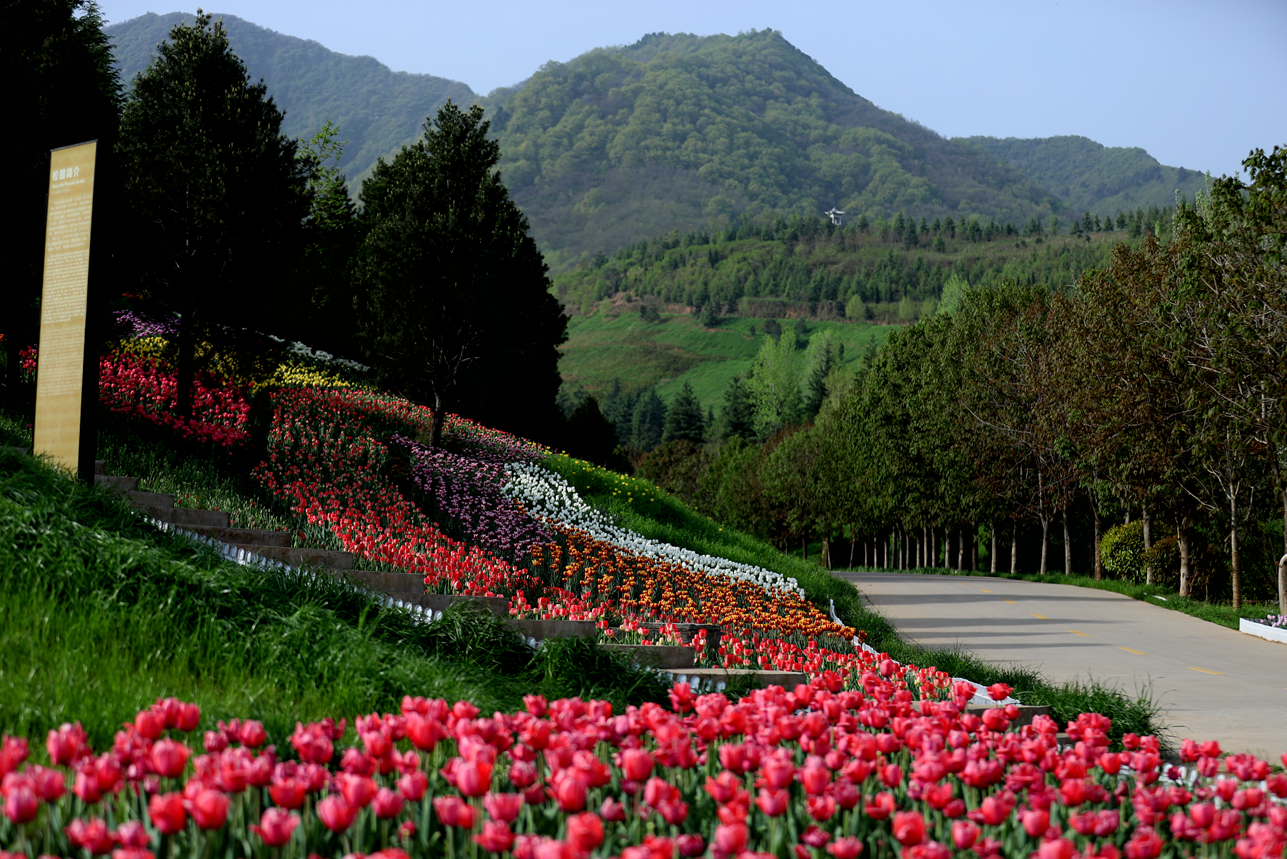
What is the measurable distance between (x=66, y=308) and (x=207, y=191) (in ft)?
22.2

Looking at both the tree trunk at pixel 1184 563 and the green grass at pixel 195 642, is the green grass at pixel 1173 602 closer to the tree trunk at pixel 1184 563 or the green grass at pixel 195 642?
the tree trunk at pixel 1184 563

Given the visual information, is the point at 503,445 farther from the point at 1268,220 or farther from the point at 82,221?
the point at 1268,220

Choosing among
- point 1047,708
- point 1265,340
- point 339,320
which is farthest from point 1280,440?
point 339,320

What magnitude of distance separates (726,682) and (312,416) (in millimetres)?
11344

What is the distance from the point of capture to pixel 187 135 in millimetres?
14680

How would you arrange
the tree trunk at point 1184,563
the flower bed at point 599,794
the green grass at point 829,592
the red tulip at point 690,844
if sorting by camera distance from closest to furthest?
the flower bed at point 599,794 < the red tulip at point 690,844 < the green grass at point 829,592 < the tree trunk at point 1184,563

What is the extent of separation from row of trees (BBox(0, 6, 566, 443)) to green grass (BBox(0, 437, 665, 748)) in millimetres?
3453

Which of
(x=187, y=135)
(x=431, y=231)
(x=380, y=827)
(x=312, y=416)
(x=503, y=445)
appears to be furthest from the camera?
(x=503, y=445)

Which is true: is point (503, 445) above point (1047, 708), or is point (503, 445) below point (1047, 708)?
above

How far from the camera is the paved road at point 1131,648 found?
8.48m

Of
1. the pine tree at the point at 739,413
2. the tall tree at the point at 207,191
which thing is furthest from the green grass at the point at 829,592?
the pine tree at the point at 739,413

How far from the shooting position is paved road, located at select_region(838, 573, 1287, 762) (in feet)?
27.8

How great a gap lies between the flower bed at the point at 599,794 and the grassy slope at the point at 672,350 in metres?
137

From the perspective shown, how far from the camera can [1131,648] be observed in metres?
13.2
